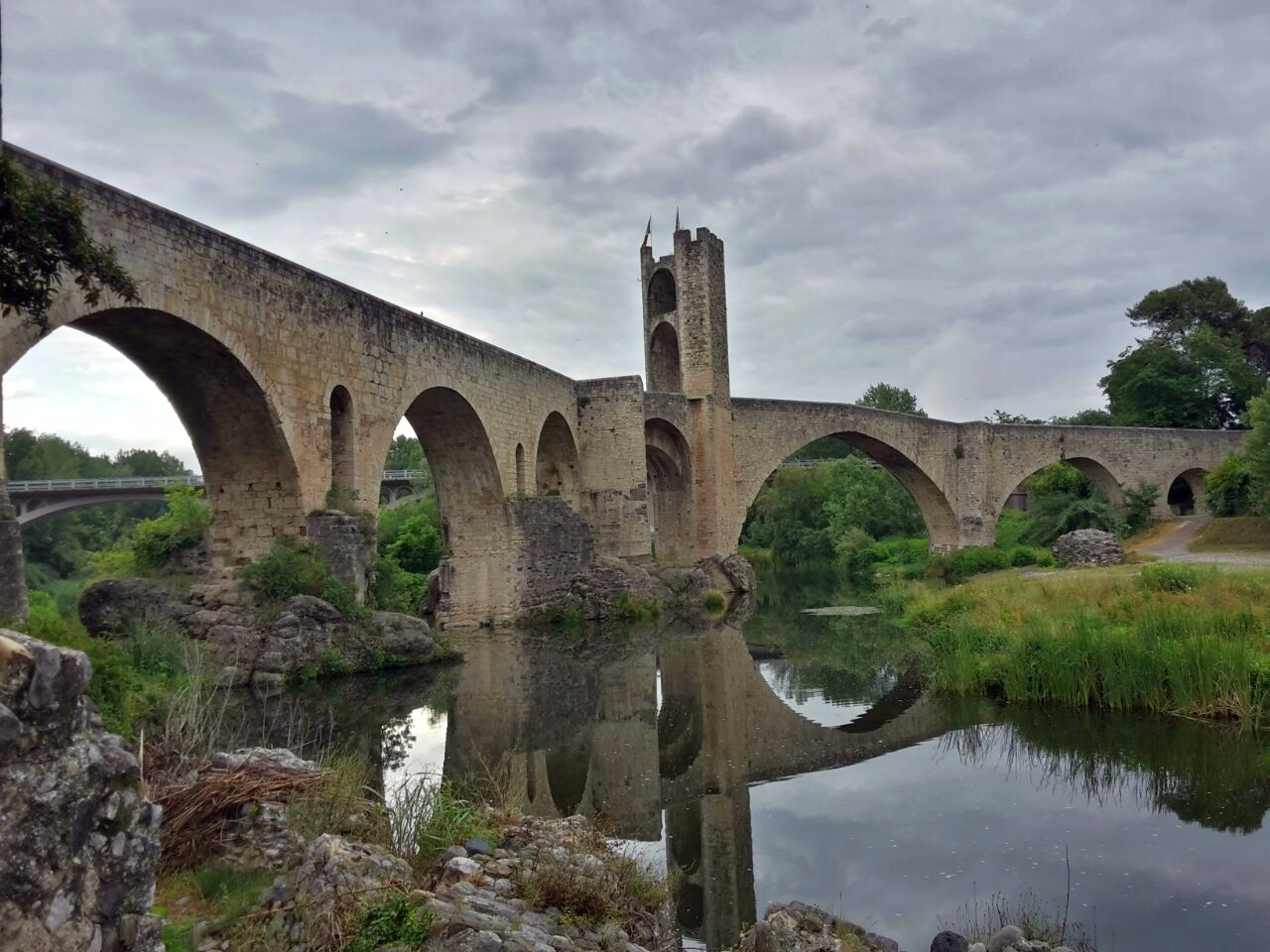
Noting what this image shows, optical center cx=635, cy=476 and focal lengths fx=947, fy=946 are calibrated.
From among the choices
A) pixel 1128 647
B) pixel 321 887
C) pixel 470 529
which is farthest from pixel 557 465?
pixel 321 887

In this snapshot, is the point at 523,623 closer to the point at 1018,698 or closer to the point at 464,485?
the point at 464,485

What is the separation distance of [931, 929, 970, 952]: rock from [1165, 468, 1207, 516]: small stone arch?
106 ft

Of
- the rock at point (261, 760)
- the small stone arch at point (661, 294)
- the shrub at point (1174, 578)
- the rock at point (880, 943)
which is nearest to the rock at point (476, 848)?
the rock at point (261, 760)

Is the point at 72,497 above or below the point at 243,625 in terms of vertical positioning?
above

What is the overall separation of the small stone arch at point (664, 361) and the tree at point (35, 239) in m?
19.6

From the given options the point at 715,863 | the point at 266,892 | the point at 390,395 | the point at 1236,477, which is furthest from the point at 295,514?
the point at 1236,477

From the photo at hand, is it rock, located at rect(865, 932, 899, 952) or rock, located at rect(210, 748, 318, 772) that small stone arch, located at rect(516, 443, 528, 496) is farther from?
rock, located at rect(865, 932, 899, 952)

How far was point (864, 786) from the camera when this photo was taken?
277 inches

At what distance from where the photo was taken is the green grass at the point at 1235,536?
21.9 metres

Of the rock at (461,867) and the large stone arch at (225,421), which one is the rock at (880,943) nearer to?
the rock at (461,867)

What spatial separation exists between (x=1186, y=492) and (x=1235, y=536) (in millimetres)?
12736

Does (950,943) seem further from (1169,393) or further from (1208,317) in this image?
(1208,317)

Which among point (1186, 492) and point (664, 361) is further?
point (1186, 492)

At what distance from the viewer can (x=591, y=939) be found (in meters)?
3.73
